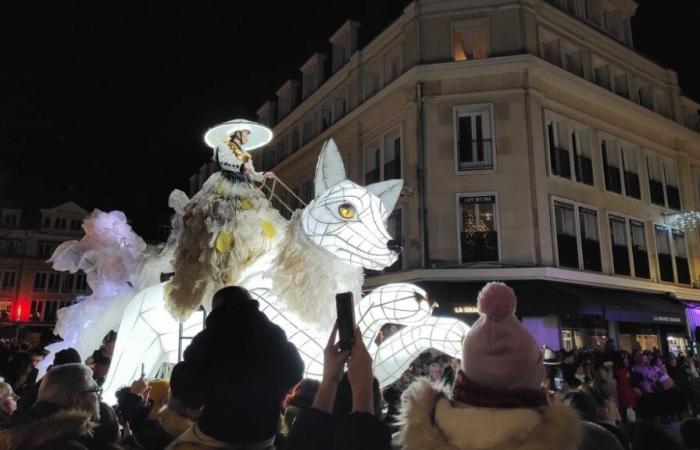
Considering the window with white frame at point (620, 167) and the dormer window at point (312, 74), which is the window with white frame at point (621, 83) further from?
A: the dormer window at point (312, 74)

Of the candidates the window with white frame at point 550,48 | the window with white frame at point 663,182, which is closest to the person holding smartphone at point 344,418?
the window with white frame at point 550,48

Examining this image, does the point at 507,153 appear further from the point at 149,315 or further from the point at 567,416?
the point at 567,416

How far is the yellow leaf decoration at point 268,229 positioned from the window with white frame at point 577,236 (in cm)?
1280

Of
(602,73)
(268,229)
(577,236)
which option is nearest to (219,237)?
(268,229)

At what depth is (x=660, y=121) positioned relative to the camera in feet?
65.6

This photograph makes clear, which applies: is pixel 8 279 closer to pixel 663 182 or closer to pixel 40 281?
pixel 40 281

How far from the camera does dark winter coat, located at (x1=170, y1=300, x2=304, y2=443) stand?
1.68m

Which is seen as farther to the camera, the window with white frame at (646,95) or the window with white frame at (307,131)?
the window with white frame at (307,131)

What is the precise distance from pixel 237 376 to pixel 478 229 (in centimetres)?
1484

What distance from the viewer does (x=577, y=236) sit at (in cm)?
1669

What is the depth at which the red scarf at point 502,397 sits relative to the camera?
5.56 feet

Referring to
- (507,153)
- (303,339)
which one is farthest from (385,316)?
(507,153)

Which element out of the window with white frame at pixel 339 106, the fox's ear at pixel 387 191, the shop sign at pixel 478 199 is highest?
the window with white frame at pixel 339 106

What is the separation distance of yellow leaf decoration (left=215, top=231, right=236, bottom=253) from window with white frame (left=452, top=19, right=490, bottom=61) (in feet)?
45.4
